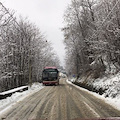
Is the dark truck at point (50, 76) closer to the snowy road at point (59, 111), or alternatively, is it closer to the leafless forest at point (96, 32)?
the leafless forest at point (96, 32)

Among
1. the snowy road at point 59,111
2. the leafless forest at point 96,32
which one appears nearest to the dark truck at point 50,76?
the leafless forest at point 96,32

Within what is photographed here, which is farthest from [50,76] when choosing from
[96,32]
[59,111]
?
[59,111]

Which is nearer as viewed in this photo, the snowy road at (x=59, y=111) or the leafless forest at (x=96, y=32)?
the snowy road at (x=59, y=111)

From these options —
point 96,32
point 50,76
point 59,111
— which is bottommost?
point 59,111

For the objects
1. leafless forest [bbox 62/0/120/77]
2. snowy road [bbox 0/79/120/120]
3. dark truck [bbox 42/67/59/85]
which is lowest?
snowy road [bbox 0/79/120/120]

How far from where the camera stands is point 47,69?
33.6 metres

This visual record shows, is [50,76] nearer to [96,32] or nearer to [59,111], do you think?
[96,32]

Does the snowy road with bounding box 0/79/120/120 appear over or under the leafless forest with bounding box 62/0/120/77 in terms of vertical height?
under

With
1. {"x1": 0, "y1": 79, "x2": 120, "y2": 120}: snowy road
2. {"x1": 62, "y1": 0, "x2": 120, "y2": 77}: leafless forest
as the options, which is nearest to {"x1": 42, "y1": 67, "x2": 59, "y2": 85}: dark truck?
{"x1": 62, "y1": 0, "x2": 120, "y2": 77}: leafless forest

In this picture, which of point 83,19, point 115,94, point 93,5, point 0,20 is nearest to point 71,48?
point 83,19

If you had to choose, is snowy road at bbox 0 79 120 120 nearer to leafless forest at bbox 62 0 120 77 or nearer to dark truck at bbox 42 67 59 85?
leafless forest at bbox 62 0 120 77

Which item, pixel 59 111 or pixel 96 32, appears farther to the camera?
pixel 96 32

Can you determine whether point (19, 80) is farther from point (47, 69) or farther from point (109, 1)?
point (109, 1)

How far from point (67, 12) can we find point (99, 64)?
43.5ft
